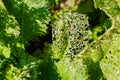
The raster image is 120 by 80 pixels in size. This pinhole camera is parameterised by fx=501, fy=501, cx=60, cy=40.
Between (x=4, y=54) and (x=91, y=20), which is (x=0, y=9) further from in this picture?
(x=91, y=20)

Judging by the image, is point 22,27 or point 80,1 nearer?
point 22,27

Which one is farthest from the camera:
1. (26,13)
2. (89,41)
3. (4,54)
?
(89,41)

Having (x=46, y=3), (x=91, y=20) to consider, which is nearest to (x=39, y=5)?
(x=46, y=3)

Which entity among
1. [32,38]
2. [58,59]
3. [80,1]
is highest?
[80,1]

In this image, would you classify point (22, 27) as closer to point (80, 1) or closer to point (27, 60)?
point (27, 60)

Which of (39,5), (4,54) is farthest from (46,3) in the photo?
(4,54)

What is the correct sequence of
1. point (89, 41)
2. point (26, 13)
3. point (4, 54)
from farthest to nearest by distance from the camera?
point (89, 41)
point (26, 13)
point (4, 54)

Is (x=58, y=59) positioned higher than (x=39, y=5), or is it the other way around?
(x=39, y=5)

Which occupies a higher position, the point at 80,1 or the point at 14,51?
the point at 80,1

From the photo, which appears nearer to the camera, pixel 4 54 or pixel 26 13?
pixel 4 54
